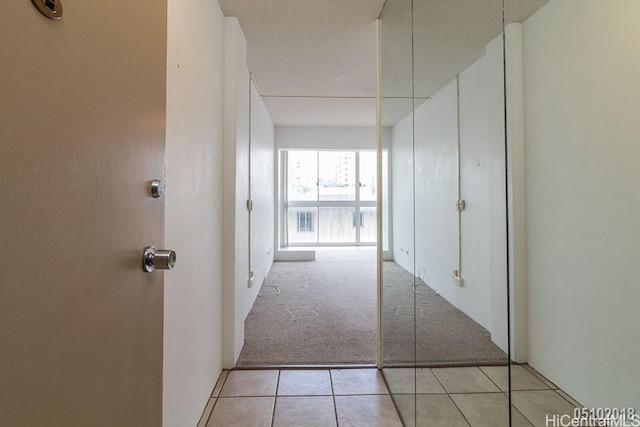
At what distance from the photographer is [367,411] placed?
1.59 meters

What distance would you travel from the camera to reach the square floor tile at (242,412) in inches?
58.9

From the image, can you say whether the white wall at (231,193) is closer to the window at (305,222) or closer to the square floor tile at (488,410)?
the square floor tile at (488,410)

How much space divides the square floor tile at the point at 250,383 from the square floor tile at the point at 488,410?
1.15m

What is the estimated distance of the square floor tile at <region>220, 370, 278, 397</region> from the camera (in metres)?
1.73

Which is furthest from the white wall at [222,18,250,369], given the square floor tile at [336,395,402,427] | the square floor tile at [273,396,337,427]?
the square floor tile at [336,395,402,427]

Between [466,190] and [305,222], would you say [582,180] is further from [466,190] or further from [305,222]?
[305,222]

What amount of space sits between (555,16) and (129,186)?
1237 millimetres

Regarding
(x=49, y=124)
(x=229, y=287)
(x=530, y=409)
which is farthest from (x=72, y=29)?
(x=229, y=287)

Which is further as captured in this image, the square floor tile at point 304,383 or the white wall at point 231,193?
the white wall at point 231,193

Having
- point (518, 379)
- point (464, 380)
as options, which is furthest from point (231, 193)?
point (518, 379)

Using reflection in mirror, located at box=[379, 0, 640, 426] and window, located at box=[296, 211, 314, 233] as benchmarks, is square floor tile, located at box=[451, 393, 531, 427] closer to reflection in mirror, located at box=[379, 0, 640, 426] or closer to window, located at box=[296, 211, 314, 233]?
reflection in mirror, located at box=[379, 0, 640, 426]

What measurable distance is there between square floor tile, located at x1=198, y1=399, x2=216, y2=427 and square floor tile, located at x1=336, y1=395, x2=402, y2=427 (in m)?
0.67

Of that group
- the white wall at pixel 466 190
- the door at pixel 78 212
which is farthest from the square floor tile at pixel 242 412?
the white wall at pixel 466 190

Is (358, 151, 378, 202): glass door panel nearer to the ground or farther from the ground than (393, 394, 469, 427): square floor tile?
farther from the ground
